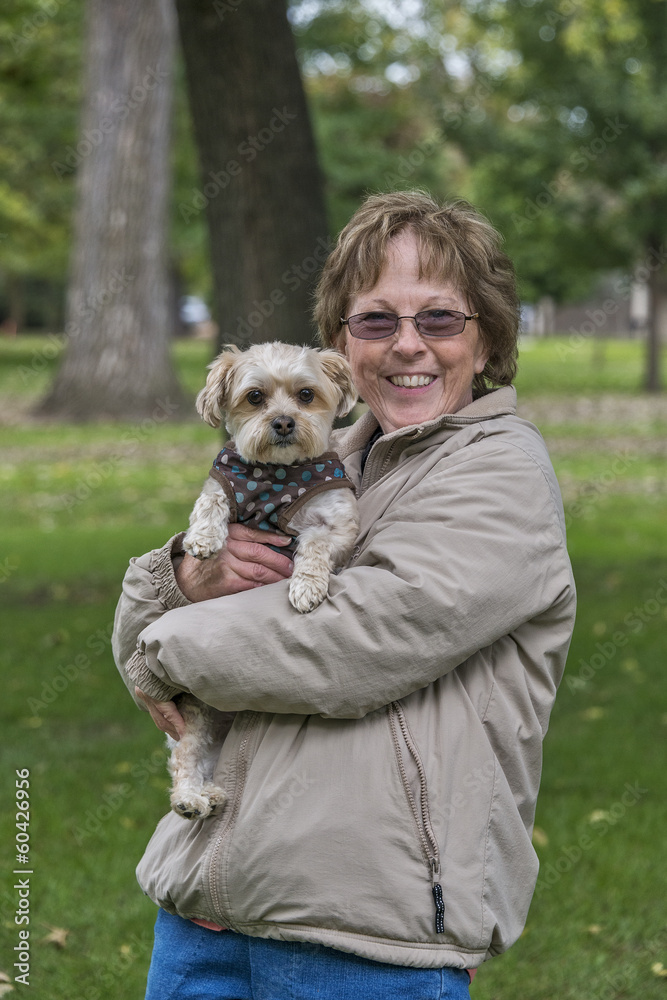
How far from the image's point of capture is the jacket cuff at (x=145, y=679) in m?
2.60

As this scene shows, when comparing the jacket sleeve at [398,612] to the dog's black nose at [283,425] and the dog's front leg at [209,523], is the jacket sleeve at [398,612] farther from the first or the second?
the dog's black nose at [283,425]

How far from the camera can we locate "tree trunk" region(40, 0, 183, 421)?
18109 mm

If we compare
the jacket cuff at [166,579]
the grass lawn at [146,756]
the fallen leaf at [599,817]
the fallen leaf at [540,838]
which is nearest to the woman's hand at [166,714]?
the jacket cuff at [166,579]

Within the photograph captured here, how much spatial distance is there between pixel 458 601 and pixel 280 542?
0.80 m

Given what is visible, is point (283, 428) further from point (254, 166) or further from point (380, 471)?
point (254, 166)

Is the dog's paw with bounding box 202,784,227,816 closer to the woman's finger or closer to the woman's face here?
the woman's finger

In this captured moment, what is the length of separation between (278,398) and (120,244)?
16.7 m

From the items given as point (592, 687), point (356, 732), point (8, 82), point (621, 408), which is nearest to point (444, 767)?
point (356, 732)

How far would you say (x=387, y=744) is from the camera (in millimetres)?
2309

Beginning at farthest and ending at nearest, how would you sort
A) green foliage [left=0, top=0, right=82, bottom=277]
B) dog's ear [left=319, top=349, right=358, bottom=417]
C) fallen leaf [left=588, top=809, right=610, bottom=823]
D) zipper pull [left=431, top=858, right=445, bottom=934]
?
green foliage [left=0, top=0, right=82, bottom=277], fallen leaf [left=588, top=809, right=610, bottom=823], dog's ear [left=319, top=349, right=358, bottom=417], zipper pull [left=431, top=858, right=445, bottom=934]

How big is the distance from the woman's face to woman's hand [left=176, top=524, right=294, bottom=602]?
45 centimetres

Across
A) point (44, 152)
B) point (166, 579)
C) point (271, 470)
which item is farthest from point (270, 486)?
point (44, 152)

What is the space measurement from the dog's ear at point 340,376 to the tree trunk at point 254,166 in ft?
9.68

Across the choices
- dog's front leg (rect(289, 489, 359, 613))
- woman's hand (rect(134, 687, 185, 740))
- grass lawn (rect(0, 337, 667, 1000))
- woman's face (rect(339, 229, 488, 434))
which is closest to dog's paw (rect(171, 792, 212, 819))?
woman's hand (rect(134, 687, 185, 740))
